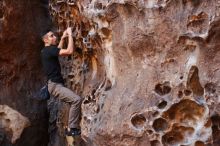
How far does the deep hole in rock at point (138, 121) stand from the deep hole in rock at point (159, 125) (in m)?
0.12

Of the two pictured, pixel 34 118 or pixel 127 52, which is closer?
pixel 127 52

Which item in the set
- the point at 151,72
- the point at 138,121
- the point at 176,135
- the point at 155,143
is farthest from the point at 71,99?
the point at 176,135

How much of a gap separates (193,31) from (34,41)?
2.48 meters

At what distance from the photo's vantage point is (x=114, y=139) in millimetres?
4125

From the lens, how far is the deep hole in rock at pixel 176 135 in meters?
3.87

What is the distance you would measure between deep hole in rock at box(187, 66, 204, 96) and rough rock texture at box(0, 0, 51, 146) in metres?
2.48

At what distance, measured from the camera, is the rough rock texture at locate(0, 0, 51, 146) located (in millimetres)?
5422

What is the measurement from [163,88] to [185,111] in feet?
0.93

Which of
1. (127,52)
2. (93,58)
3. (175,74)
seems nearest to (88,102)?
(93,58)

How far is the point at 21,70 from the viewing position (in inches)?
221

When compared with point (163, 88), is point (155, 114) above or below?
below

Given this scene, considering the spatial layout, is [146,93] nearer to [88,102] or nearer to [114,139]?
[114,139]

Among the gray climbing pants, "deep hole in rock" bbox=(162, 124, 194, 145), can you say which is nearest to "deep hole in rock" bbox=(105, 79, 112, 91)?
the gray climbing pants

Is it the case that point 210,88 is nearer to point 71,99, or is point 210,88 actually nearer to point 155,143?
point 155,143
